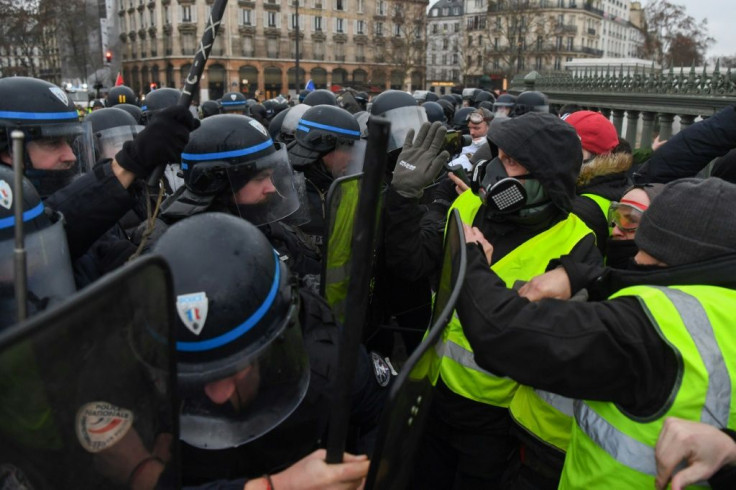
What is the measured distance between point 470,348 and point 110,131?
3.14 meters

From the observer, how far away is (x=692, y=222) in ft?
4.69

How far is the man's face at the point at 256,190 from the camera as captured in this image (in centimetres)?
236

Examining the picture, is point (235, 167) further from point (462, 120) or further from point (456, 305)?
point (462, 120)

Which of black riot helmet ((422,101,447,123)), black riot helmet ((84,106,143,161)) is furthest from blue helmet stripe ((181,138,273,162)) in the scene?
black riot helmet ((422,101,447,123))

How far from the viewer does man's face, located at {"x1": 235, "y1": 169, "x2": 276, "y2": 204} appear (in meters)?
2.36

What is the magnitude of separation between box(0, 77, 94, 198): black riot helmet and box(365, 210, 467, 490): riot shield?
1806 millimetres

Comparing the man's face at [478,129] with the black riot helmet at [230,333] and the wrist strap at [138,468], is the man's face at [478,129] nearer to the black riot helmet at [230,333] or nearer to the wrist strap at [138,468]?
the black riot helmet at [230,333]

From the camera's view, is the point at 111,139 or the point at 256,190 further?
the point at 111,139

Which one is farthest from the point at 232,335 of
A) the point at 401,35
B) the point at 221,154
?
the point at 401,35

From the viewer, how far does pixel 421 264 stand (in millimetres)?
2465

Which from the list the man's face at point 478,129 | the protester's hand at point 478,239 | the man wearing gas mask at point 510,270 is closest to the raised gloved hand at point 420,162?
the man wearing gas mask at point 510,270

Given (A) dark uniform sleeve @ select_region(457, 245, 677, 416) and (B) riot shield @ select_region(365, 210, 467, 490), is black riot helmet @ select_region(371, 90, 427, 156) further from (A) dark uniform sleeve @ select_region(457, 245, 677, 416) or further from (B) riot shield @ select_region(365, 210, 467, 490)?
(B) riot shield @ select_region(365, 210, 467, 490)

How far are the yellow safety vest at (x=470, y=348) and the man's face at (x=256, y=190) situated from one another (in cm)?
97

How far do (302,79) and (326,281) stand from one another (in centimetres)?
5935
